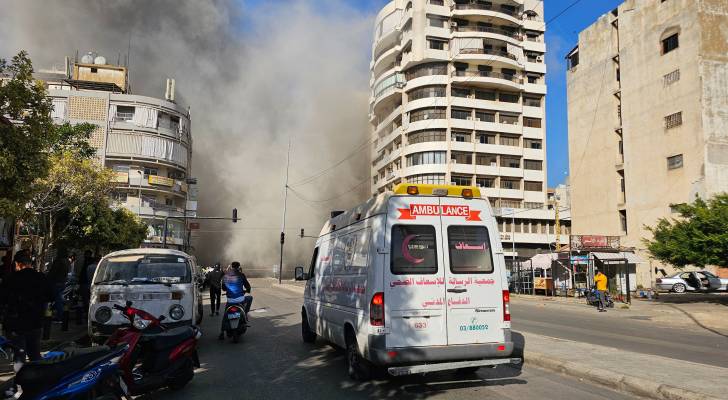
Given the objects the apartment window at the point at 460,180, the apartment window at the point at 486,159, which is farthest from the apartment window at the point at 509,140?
the apartment window at the point at 460,180

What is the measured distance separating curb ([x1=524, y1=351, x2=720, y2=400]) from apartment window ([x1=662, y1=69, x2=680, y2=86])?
3914 centimetres

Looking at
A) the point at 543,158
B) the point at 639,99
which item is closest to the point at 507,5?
the point at 543,158

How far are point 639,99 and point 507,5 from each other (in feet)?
89.8

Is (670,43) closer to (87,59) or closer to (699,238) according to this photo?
(699,238)

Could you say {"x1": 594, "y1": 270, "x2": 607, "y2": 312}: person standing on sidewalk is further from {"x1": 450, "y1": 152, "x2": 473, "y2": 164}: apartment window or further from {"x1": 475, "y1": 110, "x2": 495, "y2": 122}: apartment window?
{"x1": 475, "y1": 110, "x2": 495, "y2": 122}: apartment window

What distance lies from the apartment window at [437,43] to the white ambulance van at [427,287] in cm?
5746

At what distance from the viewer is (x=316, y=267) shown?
9.10 meters

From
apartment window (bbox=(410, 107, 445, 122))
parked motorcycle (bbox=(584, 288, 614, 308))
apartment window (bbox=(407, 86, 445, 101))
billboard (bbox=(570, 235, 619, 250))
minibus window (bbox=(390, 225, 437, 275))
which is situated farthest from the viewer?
apartment window (bbox=(407, 86, 445, 101))

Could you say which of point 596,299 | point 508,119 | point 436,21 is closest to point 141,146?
point 436,21

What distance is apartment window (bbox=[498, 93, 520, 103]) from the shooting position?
6288 centimetres

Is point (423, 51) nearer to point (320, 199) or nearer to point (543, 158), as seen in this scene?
point (543, 158)

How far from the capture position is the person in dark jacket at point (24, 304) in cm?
602

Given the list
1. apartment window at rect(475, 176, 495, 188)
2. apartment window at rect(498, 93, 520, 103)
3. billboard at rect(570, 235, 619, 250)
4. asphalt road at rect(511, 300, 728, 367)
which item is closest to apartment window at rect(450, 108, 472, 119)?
apartment window at rect(498, 93, 520, 103)

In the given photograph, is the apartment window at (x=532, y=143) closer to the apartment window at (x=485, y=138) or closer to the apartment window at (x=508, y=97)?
the apartment window at (x=485, y=138)
